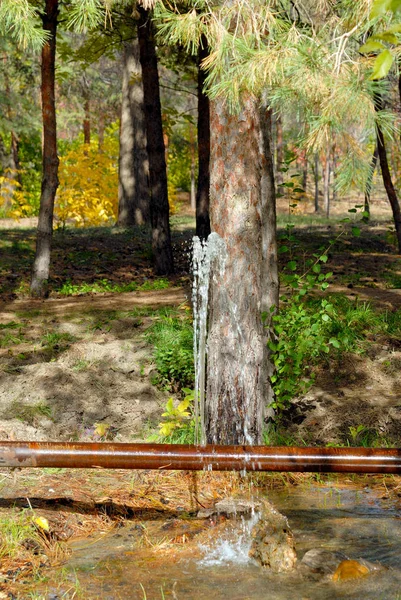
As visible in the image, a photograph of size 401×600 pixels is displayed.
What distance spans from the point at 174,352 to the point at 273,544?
291 centimetres

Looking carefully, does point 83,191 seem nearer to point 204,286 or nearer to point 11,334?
point 11,334

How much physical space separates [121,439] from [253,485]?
52.9 inches

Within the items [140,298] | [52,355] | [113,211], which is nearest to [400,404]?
[52,355]

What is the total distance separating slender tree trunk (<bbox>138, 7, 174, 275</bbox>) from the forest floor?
45 centimetres

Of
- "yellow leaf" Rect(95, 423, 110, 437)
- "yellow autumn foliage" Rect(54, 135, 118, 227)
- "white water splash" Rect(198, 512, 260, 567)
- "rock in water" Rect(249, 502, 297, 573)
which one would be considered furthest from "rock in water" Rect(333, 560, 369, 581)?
"yellow autumn foliage" Rect(54, 135, 118, 227)

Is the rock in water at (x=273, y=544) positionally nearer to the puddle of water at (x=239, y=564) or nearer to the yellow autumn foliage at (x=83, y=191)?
the puddle of water at (x=239, y=564)

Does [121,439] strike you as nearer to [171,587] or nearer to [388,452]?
[171,587]

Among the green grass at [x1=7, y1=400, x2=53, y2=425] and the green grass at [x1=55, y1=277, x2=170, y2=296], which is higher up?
the green grass at [x1=55, y1=277, x2=170, y2=296]

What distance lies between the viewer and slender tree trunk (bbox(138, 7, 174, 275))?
1028cm

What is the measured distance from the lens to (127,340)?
23.4ft

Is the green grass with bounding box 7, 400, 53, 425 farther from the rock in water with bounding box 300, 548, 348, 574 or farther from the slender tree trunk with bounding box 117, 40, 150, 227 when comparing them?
the slender tree trunk with bounding box 117, 40, 150, 227

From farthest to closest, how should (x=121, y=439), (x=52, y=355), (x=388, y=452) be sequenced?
(x=52, y=355), (x=121, y=439), (x=388, y=452)

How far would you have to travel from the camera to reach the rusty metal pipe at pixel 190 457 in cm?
335

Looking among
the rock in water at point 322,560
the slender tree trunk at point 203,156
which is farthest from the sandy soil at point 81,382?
the slender tree trunk at point 203,156
